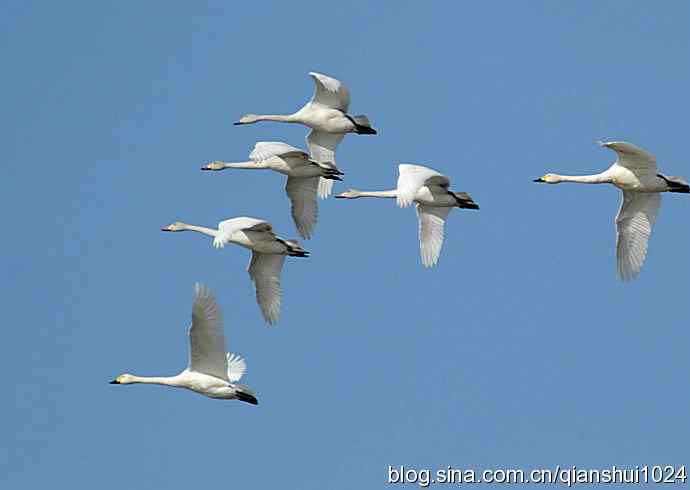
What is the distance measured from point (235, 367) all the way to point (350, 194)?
6232 millimetres

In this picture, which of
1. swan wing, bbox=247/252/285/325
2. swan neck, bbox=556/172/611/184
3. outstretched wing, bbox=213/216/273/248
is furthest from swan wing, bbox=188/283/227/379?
swan neck, bbox=556/172/611/184

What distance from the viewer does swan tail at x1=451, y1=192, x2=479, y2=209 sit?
37.9 m

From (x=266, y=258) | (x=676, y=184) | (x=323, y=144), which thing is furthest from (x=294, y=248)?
(x=676, y=184)

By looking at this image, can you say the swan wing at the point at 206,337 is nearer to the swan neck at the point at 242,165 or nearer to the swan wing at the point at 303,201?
the swan wing at the point at 303,201

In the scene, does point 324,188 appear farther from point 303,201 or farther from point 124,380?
point 124,380

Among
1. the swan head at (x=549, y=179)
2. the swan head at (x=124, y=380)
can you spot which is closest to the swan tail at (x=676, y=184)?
the swan head at (x=549, y=179)

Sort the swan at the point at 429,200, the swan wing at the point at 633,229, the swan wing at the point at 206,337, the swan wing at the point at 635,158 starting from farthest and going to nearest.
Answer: the swan wing at the point at 633,229 → the swan at the point at 429,200 → the swan wing at the point at 635,158 → the swan wing at the point at 206,337

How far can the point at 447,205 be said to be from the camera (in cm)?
3822

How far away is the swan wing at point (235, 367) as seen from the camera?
121 ft

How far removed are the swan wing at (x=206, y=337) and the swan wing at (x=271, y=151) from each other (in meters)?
5.62

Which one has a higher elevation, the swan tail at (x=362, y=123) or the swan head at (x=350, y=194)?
the swan tail at (x=362, y=123)

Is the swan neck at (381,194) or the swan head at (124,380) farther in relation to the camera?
the swan neck at (381,194)

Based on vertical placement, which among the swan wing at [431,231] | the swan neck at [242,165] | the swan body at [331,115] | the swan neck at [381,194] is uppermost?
the swan body at [331,115]

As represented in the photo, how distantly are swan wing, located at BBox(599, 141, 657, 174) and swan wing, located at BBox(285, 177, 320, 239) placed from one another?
6.55 m
